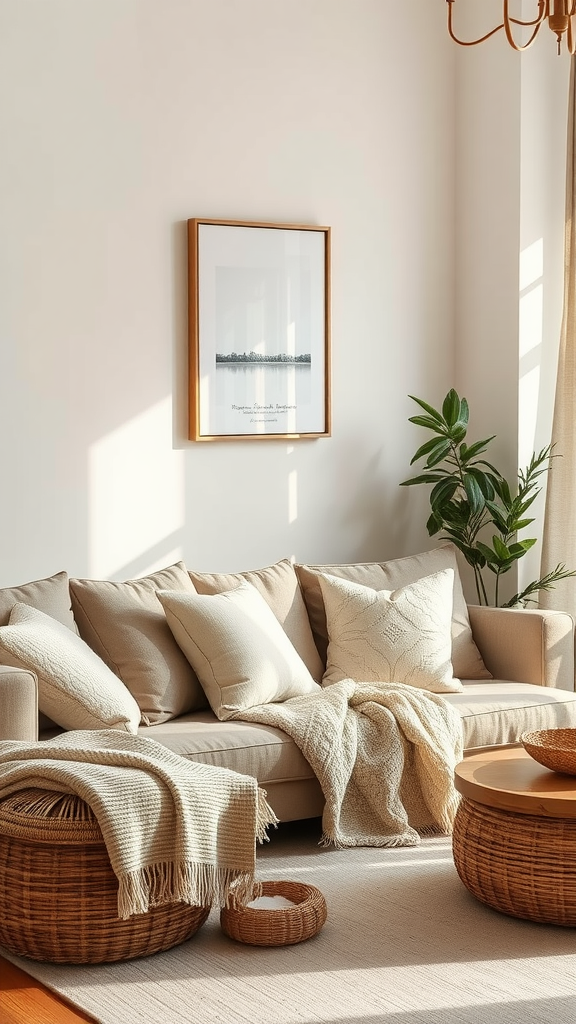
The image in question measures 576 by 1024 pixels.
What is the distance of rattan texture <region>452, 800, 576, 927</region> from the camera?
3074 mm

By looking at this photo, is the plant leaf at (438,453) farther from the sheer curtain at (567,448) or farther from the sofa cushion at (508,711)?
the sofa cushion at (508,711)

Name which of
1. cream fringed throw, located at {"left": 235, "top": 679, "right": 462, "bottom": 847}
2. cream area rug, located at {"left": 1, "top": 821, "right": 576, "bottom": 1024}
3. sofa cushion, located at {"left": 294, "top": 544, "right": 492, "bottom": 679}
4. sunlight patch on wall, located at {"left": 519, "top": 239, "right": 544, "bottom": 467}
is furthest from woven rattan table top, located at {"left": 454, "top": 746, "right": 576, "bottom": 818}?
sunlight patch on wall, located at {"left": 519, "top": 239, "right": 544, "bottom": 467}

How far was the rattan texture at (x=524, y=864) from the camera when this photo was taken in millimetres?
3074

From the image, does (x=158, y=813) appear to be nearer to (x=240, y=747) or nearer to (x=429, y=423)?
(x=240, y=747)

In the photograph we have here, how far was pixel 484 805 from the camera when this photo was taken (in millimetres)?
3232

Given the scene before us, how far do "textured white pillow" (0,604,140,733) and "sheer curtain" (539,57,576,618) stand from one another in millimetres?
2164

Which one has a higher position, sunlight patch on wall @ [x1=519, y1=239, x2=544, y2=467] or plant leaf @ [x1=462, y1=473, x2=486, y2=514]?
sunlight patch on wall @ [x1=519, y1=239, x2=544, y2=467]

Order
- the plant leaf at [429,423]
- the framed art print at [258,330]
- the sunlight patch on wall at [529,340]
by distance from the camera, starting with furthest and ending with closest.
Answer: the sunlight patch on wall at [529,340] < the plant leaf at [429,423] < the framed art print at [258,330]

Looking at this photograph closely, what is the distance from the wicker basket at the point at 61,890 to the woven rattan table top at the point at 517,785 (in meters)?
0.85

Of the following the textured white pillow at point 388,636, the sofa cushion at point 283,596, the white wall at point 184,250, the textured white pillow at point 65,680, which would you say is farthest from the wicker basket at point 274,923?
the white wall at point 184,250

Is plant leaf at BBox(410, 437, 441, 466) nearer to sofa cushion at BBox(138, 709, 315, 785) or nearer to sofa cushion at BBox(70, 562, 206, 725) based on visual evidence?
sofa cushion at BBox(70, 562, 206, 725)

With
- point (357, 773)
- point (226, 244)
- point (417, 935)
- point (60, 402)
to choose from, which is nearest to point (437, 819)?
point (357, 773)

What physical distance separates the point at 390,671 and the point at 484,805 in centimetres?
114

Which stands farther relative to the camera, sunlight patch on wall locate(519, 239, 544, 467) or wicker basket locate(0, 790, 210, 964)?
sunlight patch on wall locate(519, 239, 544, 467)
